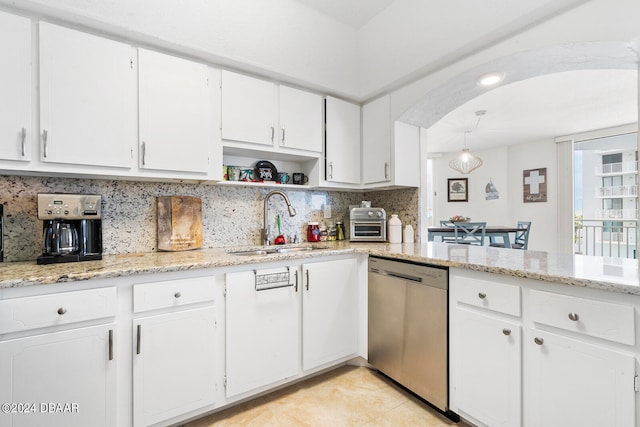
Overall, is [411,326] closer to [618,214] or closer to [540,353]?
[540,353]

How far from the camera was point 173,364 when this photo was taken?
154 cm

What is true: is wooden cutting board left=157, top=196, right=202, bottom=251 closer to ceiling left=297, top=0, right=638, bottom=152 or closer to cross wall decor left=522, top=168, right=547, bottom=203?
ceiling left=297, top=0, right=638, bottom=152

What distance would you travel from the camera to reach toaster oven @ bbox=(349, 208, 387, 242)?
8.61ft

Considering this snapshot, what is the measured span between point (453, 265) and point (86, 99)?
7.10 feet

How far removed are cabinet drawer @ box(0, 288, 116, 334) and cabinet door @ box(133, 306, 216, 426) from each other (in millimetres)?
182

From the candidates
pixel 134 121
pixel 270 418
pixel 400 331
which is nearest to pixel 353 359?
pixel 400 331

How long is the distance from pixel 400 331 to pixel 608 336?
1.03m

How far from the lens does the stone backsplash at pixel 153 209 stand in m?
1.71

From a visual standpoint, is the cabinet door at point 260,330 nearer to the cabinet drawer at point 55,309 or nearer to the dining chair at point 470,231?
the cabinet drawer at point 55,309

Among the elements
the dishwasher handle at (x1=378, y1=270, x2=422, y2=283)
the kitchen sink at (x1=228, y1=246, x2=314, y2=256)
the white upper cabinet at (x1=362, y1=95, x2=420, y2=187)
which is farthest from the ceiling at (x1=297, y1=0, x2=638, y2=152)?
the kitchen sink at (x1=228, y1=246, x2=314, y2=256)

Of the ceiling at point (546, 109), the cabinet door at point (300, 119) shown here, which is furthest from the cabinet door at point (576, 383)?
the ceiling at point (546, 109)

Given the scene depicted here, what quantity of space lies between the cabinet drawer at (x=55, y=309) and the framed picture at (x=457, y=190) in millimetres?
6803

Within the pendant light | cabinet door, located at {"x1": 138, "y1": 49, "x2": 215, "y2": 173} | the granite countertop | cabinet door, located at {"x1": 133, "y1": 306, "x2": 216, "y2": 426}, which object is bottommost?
cabinet door, located at {"x1": 133, "y1": 306, "x2": 216, "y2": 426}

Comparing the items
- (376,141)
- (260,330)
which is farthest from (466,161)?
(260,330)
